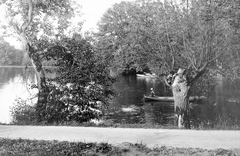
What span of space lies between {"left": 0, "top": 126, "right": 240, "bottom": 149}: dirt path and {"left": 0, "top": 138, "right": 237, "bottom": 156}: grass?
461 mm

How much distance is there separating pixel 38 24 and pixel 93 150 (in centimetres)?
1353

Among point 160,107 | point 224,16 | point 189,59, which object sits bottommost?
point 160,107

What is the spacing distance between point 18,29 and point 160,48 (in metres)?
8.15

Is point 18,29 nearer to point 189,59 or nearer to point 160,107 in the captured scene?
point 189,59

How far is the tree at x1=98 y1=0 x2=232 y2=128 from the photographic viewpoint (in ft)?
49.1

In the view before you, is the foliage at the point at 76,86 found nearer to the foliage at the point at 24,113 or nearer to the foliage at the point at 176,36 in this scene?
the foliage at the point at 24,113

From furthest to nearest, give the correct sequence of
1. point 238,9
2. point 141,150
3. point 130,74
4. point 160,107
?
point 130,74 < point 160,107 < point 238,9 < point 141,150

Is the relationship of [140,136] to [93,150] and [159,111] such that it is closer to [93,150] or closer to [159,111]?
[93,150]

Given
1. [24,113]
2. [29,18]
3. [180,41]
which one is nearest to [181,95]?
[180,41]

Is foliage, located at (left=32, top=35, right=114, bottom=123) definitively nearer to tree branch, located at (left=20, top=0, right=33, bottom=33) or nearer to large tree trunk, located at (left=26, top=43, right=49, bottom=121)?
large tree trunk, located at (left=26, top=43, right=49, bottom=121)

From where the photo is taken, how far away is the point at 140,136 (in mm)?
9234

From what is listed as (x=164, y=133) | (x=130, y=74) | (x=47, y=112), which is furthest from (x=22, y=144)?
(x=130, y=74)

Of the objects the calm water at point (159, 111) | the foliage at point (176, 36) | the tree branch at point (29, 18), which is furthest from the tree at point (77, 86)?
the calm water at point (159, 111)

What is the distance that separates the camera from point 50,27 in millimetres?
18922
